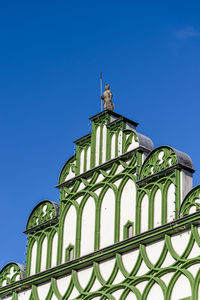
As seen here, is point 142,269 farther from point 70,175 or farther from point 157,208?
point 70,175

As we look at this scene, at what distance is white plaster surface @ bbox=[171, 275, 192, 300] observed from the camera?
23391 millimetres

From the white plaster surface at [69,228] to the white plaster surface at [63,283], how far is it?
2.03 ft

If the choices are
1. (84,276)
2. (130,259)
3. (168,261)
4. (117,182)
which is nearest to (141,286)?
(130,259)

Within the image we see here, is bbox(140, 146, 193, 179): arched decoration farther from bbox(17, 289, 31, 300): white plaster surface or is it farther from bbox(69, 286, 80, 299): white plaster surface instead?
bbox(17, 289, 31, 300): white plaster surface

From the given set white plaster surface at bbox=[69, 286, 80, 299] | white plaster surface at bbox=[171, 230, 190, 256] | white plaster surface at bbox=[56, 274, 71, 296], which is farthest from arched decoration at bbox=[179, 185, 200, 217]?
white plaster surface at bbox=[56, 274, 71, 296]

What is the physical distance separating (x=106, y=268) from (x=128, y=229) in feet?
3.78

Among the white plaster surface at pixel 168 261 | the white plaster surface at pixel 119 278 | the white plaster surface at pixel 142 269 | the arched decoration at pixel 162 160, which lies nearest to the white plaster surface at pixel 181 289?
the white plaster surface at pixel 168 261

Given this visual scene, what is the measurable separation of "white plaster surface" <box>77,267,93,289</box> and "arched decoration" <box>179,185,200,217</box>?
3457mm

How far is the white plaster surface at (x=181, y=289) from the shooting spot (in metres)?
23.4

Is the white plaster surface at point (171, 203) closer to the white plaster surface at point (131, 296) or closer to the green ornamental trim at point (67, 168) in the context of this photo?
the white plaster surface at point (131, 296)

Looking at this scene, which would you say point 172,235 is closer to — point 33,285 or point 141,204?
point 141,204

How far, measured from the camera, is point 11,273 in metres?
29.4

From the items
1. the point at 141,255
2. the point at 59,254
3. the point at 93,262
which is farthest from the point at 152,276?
the point at 59,254

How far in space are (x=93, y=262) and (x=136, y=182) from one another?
7.82ft
